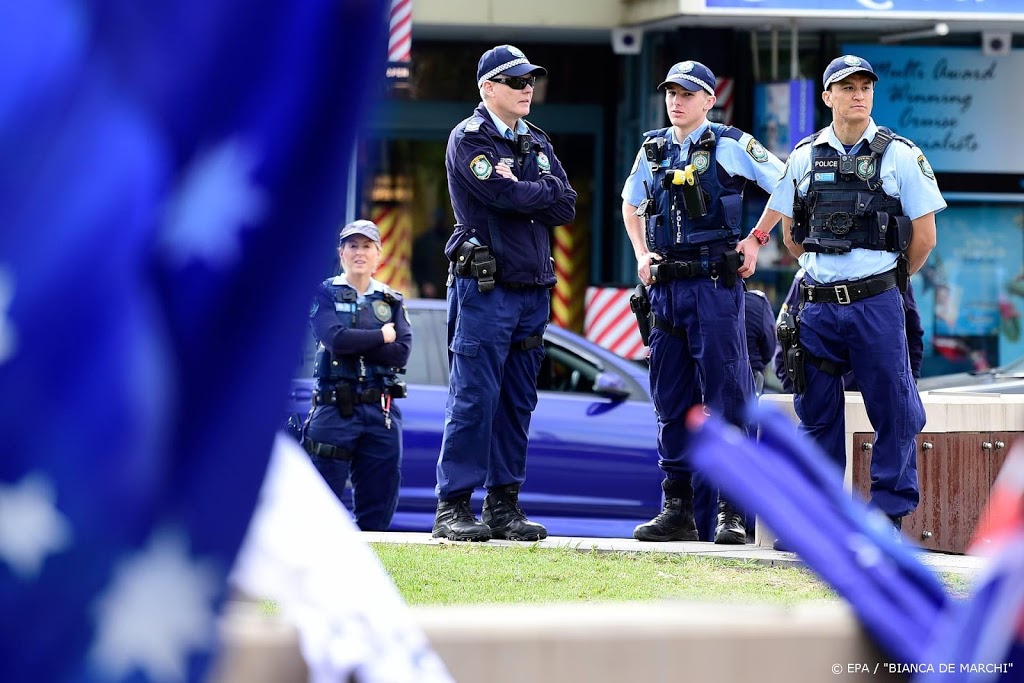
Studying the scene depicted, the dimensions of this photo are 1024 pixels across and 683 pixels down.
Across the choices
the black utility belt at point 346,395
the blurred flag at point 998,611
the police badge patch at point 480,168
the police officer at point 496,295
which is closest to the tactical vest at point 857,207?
the police officer at point 496,295

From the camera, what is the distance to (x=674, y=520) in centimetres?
720

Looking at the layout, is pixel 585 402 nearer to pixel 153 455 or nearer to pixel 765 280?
pixel 765 280

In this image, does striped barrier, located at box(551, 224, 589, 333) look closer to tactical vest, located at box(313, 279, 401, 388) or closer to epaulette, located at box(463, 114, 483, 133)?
tactical vest, located at box(313, 279, 401, 388)

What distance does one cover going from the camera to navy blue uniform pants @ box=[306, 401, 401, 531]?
27.0 ft

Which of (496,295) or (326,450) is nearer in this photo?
(496,295)

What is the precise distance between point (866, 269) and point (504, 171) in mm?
1653

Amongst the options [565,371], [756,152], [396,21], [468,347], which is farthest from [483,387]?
[396,21]

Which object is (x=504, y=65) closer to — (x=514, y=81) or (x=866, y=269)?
(x=514, y=81)

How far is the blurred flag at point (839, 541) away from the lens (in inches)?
53.9

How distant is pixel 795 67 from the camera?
15.2 meters

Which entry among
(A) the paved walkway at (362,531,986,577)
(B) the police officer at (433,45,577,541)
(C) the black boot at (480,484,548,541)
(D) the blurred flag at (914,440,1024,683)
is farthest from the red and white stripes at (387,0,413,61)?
(C) the black boot at (480,484,548,541)

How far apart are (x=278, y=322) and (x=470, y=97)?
16019 millimetres

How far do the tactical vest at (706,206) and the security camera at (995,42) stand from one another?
9.70m

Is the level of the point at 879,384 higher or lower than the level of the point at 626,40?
lower
